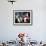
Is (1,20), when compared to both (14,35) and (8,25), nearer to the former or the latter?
(8,25)

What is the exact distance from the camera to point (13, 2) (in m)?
5.10

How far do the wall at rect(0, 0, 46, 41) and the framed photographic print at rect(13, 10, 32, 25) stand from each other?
0.11 metres

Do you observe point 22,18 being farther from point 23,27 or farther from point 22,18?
point 23,27

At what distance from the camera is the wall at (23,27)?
5.08 m

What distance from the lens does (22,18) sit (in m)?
5.12

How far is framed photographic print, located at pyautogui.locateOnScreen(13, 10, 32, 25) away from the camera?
5082mm

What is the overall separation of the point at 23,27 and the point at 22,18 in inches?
13.5

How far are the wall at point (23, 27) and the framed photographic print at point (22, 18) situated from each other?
11 cm

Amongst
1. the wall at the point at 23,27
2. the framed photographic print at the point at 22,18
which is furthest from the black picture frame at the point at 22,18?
the wall at the point at 23,27

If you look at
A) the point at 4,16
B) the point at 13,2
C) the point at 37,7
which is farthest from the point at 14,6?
the point at 37,7

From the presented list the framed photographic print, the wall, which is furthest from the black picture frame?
the wall

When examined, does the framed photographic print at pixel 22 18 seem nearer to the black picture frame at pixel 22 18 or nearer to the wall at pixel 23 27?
the black picture frame at pixel 22 18

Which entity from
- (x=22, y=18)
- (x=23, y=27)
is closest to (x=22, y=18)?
(x=22, y=18)

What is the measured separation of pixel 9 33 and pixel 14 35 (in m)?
0.20
